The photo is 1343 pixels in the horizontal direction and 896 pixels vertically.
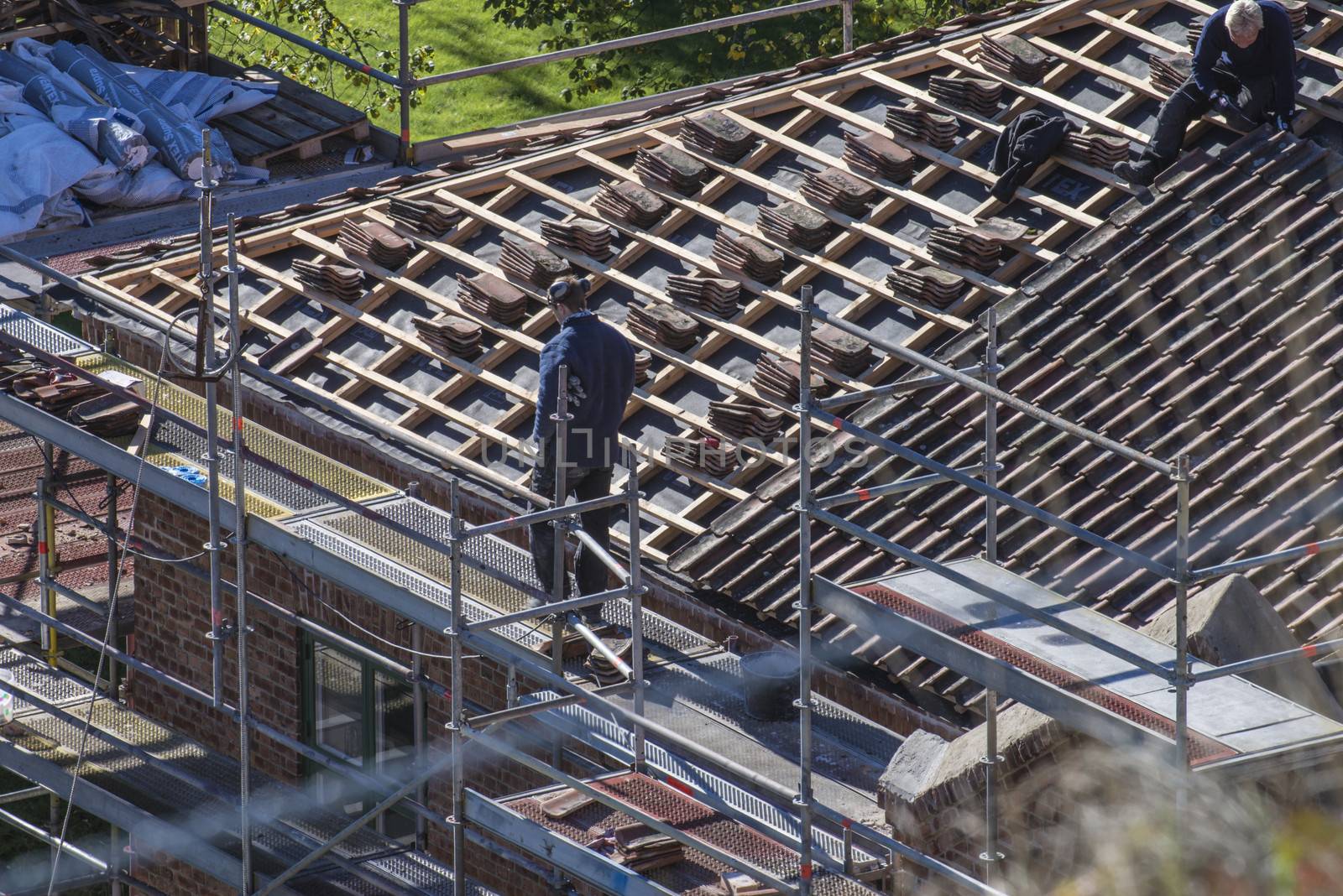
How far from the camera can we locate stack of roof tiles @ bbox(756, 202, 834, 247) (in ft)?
47.6

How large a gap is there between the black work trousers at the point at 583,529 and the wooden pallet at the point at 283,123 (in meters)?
10.2

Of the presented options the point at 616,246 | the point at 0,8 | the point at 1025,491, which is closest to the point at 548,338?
the point at 616,246

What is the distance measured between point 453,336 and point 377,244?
1.35 meters

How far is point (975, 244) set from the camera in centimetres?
1395

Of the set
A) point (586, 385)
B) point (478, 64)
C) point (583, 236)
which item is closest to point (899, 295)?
point (583, 236)

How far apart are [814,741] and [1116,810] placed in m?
2.96

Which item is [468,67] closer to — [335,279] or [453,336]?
[335,279]

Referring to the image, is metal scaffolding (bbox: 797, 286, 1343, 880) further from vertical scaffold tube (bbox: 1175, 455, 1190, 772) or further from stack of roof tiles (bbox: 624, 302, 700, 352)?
stack of roof tiles (bbox: 624, 302, 700, 352)

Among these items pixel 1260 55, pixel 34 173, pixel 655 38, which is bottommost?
pixel 34 173

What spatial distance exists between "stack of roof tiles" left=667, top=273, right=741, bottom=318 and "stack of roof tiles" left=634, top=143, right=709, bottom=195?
129cm

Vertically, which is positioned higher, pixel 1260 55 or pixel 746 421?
pixel 1260 55

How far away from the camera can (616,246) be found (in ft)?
49.2

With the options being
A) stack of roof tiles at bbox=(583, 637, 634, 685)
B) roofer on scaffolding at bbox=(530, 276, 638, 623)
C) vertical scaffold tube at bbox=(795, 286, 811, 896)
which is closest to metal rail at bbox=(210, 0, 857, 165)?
roofer on scaffolding at bbox=(530, 276, 638, 623)

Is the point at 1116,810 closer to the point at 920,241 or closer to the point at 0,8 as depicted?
the point at 920,241
